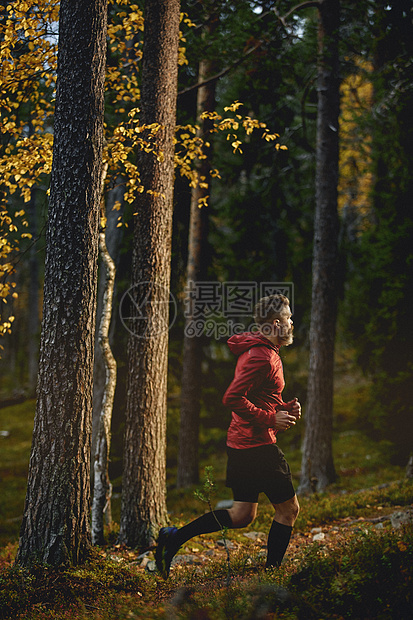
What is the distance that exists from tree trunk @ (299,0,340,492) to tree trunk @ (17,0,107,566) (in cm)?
539

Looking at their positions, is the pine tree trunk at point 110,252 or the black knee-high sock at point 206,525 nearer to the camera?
the black knee-high sock at point 206,525

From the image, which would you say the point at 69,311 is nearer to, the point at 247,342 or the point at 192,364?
the point at 247,342

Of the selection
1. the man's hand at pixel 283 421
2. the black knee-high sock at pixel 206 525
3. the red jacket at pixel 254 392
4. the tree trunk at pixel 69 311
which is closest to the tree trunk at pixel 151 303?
the tree trunk at pixel 69 311

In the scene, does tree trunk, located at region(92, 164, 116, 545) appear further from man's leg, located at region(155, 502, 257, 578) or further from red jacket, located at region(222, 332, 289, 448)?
red jacket, located at region(222, 332, 289, 448)

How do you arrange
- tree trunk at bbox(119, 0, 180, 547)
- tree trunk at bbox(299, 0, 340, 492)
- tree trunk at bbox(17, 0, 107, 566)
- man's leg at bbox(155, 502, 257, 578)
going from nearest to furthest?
man's leg at bbox(155, 502, 257, 578) → tree trunk at bbox(17, 0, 107, 566) → tree trunk at bbox(119, 0, 180, 547) → tree trunk at bbox(299, 0, 340, 492)

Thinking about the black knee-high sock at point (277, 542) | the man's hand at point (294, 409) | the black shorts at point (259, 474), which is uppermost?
the man's hand at point (294, 409)

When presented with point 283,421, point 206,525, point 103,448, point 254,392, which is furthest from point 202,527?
point 103,448

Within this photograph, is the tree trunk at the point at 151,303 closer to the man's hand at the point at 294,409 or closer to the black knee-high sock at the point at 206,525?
the black knee-high sock at the point at 206,525

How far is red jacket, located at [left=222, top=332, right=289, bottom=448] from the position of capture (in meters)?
3.92

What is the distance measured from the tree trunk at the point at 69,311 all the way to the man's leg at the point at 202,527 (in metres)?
0.77

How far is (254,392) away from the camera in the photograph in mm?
4012

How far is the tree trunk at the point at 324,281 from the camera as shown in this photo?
873 centimetres

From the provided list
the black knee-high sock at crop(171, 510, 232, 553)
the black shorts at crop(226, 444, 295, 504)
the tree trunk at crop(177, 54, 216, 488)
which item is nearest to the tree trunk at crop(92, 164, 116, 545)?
the black knee-high sock at crop(171, 510, 232, 553)

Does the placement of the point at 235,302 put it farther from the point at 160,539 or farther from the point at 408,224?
the point at 160,539
